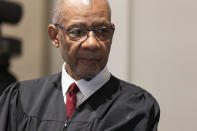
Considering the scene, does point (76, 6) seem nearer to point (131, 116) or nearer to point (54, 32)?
point (54, 32)

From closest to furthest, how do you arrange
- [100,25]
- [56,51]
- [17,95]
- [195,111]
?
[100,25]
[17,95]
[195,111]
[56,51]

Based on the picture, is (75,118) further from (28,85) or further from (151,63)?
(151,63)

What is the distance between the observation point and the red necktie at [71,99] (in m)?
1.04

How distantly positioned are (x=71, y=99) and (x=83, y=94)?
0.11 ft

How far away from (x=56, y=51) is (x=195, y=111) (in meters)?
1.04

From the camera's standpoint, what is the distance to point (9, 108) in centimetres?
108

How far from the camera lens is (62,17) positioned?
102cm

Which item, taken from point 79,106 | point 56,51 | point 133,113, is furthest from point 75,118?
point 56,51

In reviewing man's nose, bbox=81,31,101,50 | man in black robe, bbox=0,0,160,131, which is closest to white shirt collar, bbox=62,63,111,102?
man in black robe, bbox=0,0,160,131

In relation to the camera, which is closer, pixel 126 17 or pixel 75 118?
pixel 75 118

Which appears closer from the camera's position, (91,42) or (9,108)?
(91,42)

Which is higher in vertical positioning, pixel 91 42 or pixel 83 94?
pixel 91 42

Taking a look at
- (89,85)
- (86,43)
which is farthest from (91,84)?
(86,43)

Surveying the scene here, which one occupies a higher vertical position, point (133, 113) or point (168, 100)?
point (133, 113)
